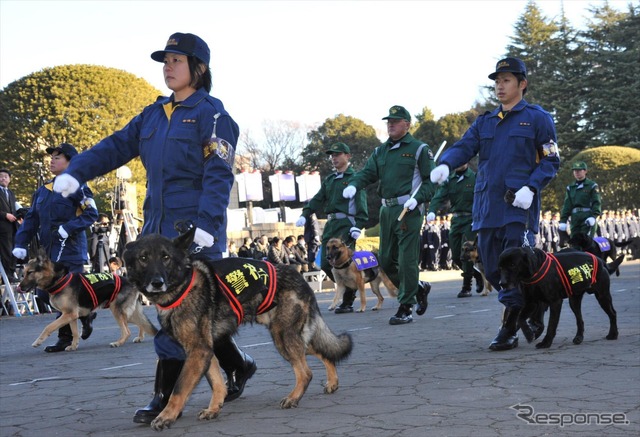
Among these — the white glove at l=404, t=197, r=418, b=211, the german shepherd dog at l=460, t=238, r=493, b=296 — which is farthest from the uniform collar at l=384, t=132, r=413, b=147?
the german shepherd dog at l=460, t=238, r=493, b=296

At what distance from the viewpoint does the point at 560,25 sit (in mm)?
59469

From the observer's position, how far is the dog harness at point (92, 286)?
984cm

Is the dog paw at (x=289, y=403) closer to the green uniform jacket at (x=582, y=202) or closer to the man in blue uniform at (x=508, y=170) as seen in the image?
the man in blue uniform at (x=508, y=170)

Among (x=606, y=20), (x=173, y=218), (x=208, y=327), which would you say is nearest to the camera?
(x=208, y=327)

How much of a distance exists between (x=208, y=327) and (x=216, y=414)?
1.76ft

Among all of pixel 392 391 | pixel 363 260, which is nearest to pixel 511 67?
pixel 392 391

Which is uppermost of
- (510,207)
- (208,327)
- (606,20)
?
(606,20)

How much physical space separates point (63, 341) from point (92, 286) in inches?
27.9

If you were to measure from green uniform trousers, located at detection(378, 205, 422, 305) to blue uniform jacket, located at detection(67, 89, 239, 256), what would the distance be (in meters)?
4.69

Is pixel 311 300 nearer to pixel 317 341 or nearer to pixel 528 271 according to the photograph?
pixel 317 341

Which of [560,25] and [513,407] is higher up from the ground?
[560,25]

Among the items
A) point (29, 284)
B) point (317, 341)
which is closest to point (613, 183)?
point (29, 284)

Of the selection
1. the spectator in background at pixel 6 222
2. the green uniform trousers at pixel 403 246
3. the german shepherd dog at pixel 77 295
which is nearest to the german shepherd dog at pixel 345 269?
the green uniform trousers at pixel 403 246

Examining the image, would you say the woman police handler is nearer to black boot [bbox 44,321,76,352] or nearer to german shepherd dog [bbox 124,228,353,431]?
german shepherd dog [bbox 124,228,353,431]
